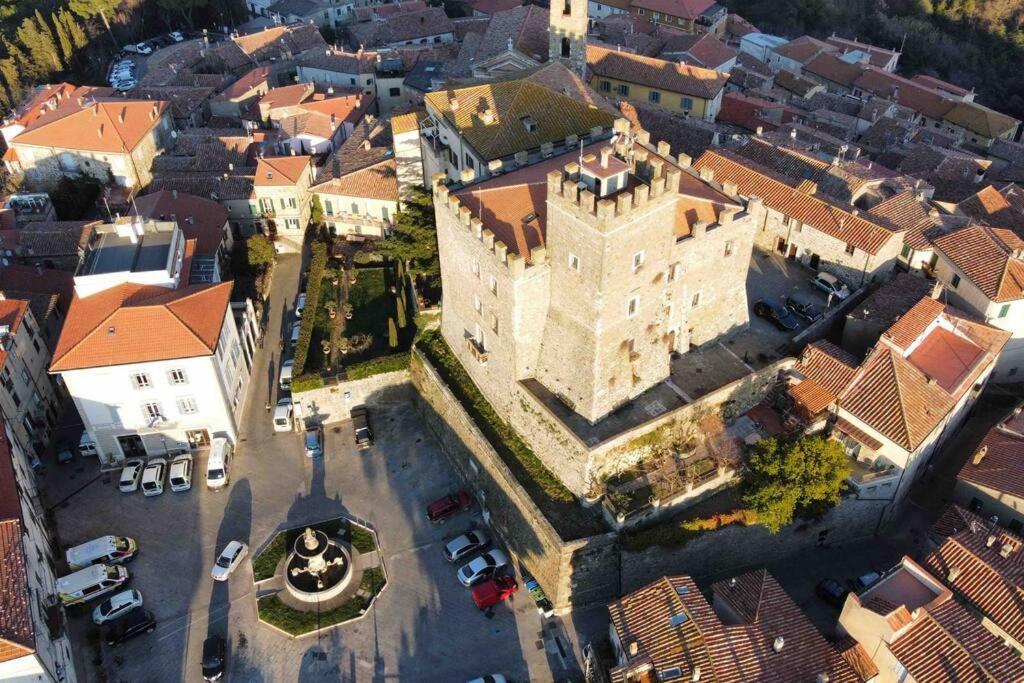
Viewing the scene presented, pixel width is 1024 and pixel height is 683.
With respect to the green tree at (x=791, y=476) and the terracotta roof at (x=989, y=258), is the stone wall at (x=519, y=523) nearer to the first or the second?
the green tree at (x=791, y=476)

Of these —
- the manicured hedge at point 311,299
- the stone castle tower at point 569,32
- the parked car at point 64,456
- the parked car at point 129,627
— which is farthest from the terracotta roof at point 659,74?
the parked car at point 129,627

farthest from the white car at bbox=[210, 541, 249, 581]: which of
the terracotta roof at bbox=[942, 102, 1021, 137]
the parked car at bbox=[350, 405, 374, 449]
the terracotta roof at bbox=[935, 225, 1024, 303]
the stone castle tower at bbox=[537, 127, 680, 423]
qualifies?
the terracotta roof at bbox=[942, 102, 1021, 137]

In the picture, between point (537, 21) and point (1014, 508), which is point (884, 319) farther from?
point (537, 21)

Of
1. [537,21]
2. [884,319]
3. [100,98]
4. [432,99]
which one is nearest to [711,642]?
[884,319]

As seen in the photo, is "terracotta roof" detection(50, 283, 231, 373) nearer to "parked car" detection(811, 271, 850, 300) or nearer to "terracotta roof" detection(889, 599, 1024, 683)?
"parked car" detection(811, 271, 850, 300)

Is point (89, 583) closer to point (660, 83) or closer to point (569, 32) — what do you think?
point (569, 32)
